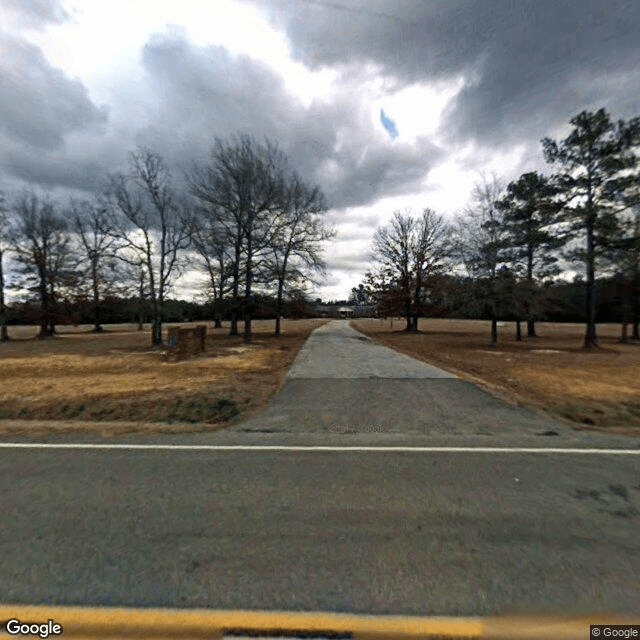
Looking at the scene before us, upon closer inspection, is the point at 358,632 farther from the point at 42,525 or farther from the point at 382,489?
the point at 42,525

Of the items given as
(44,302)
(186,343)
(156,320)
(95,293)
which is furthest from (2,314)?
(186,343)

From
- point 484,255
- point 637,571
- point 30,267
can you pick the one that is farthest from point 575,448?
point 30,267

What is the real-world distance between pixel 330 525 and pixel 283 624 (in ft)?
3.27

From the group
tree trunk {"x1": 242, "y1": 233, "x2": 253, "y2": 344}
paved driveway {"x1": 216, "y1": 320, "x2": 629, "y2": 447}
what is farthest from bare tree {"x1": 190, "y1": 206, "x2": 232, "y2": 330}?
paved driveway {"x1": 216, "y1": 320, "x2": 629, "y2": 447}

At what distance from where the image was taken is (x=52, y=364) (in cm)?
1369

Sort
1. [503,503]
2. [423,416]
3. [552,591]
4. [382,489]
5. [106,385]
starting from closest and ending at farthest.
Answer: [552,591], [503,503], [382,489], [423,416], [106,385]

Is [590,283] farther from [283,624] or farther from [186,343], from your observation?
[283,624]

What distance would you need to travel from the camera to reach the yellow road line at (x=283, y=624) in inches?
74.7

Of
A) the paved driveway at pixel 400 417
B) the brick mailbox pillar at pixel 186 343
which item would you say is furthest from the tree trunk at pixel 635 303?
the brick mailbox pillar at pixel 186 343

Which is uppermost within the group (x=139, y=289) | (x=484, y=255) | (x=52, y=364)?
(x=484, y=255)

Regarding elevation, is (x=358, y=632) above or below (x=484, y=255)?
below

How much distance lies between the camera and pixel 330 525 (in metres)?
2.91

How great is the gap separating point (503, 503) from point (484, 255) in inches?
858

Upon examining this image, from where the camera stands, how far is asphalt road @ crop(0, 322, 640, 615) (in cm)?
217
